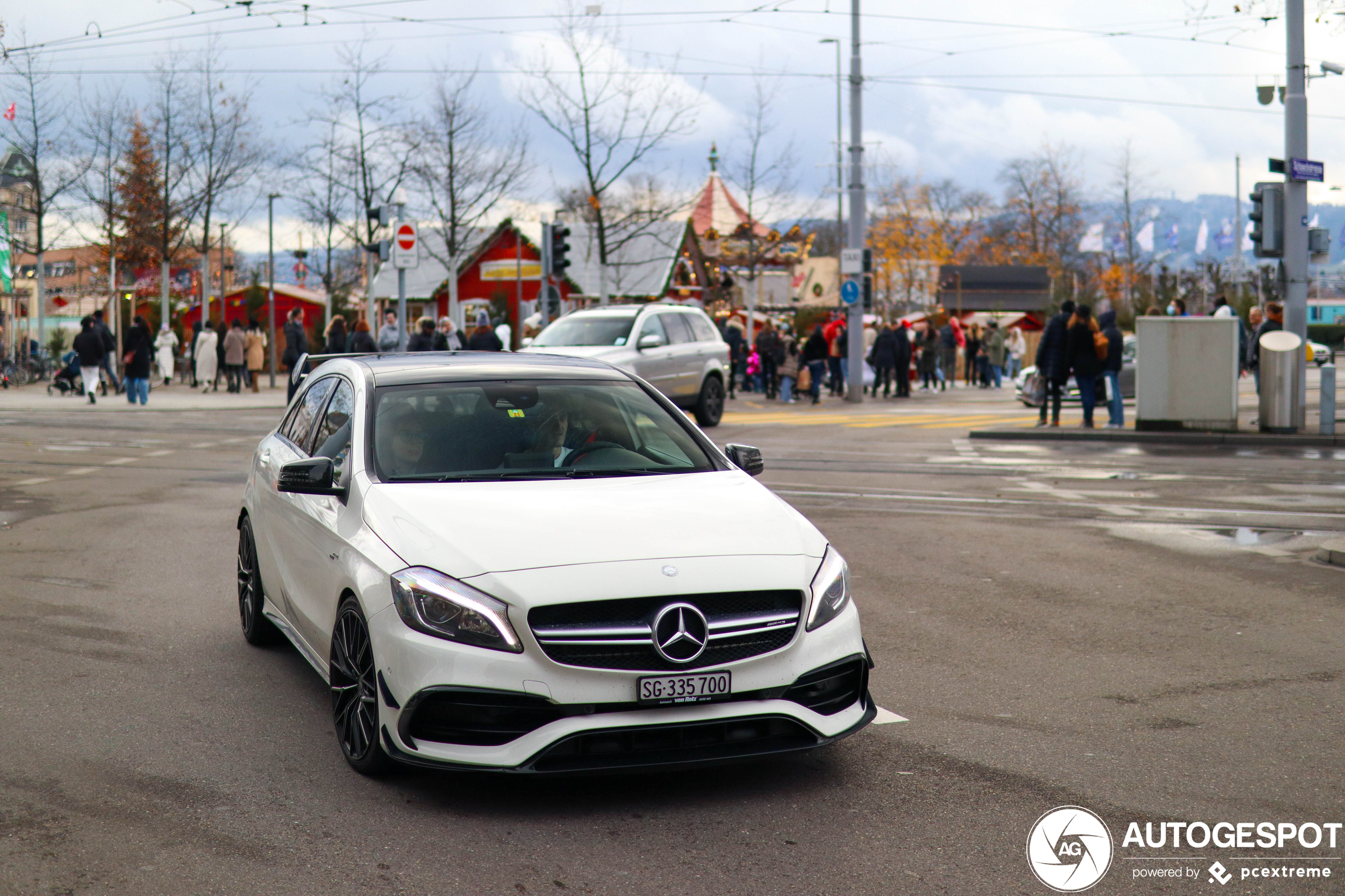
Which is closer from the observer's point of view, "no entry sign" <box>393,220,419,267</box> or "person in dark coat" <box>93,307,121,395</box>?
"no entry sign" <box>393,220,419,267</box>

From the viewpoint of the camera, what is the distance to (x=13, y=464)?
54.5 ft

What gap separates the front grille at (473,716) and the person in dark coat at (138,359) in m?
25.5

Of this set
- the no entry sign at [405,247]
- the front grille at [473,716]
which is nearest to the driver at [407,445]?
the front grille at [473,716]

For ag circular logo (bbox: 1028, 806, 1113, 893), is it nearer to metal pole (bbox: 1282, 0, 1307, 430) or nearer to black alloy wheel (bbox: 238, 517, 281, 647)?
black alloy wheel (bbox: 238, 517, 281, 647)

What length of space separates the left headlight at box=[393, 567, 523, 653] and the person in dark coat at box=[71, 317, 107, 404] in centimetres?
2646

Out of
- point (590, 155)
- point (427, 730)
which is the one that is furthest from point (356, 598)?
point (590, 155)

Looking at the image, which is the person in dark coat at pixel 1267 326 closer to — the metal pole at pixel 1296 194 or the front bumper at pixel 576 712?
the metal pole at pixel 1296 194

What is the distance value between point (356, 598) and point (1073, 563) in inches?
236

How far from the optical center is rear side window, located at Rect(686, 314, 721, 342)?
894 inches

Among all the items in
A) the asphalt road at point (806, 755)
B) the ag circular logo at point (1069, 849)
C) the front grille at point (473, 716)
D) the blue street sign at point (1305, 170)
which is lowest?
the ag circular logo at point (1069, 849)

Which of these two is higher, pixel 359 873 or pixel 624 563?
pixel 624 563

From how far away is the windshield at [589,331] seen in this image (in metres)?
21.0

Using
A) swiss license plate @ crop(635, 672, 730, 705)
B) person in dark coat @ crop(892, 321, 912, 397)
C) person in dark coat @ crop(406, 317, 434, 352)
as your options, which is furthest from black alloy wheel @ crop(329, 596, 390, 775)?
person in dark coat @ crop(892, 321, 912, 397)

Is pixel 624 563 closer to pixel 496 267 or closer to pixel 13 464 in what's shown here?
pixel 13 464
